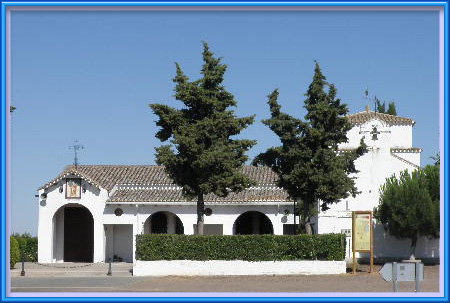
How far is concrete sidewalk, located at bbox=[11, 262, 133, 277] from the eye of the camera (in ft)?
98.5

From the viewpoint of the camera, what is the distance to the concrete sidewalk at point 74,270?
30.0 metres

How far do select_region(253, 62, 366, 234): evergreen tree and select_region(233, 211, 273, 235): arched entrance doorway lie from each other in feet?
26.3

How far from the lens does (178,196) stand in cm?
3625

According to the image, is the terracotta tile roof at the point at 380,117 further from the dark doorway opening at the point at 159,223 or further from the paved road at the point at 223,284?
the paved road at the point at 223,284

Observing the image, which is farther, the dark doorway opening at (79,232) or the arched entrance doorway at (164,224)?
the arched entrance doorway at (164,224)

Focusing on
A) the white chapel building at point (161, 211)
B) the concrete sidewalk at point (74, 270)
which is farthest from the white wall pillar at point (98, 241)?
the concrete sidewalk at point (74, 270)

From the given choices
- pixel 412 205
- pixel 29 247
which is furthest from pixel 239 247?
pixel 29 247

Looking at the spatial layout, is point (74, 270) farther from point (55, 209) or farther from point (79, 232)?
point (79, 232)

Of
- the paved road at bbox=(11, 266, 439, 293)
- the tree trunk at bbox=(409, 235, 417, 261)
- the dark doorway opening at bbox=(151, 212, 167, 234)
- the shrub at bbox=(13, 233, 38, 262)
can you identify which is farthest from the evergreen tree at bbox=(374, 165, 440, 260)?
the shrub at bbox=(13, 233, 38, 262)

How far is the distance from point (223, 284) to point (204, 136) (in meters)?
6.64

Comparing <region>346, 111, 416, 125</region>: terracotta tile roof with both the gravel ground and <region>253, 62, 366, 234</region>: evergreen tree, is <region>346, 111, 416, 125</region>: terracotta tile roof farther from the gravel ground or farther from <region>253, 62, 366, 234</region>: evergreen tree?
the gravel ground

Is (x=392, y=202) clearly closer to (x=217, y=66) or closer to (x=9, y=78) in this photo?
(x=217, y=66)

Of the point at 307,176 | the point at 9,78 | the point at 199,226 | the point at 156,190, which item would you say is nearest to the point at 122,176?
the point at 156,190

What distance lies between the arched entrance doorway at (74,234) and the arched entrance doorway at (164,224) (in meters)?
2.97
